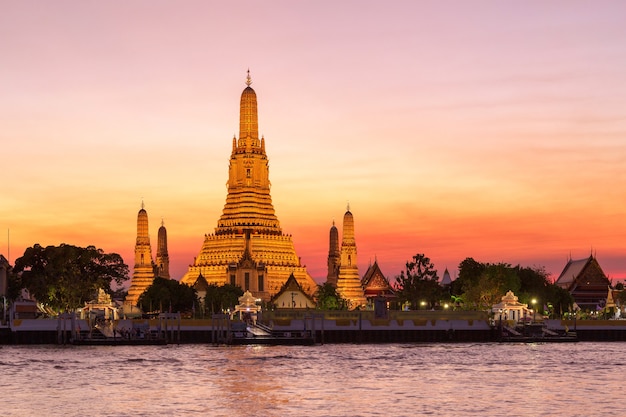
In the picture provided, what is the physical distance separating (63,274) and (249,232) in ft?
178

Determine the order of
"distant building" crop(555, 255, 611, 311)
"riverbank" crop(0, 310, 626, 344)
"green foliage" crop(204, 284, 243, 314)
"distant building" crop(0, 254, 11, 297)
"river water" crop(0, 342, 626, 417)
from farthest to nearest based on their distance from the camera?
"distant building" crop(555, 255, 611, 311) → "green foliage" crop(204, 284, 243, 314) → "distant building" crop(0, 254, 11, 297) → "riverbank" crop(0, 310, 626, 344) → "river water" crop(0, 342, 626, 417)

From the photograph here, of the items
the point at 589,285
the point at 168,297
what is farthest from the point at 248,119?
the point at 589,285

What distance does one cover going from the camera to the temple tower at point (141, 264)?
173000 millimetres

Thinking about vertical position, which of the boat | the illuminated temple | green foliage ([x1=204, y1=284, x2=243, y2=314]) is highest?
the illuminated temple

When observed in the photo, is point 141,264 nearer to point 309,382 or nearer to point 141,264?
point 141,264

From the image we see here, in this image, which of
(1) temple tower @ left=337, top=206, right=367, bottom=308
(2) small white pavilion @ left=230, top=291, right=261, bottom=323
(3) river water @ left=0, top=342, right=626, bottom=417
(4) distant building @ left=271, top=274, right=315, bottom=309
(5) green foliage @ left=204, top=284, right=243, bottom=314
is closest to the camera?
(3) river water @ left=0, top=342, right=626, bottom=417

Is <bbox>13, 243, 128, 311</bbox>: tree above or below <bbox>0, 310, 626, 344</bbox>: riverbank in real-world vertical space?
above

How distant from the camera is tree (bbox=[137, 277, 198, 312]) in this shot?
137625 mm

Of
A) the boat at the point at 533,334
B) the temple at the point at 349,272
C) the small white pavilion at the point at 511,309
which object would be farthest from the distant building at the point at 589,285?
the boat at the point at 533,334

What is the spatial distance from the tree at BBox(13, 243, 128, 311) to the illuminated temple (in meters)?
40.2

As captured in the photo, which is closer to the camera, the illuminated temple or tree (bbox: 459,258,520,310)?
tree (bbox: 459,258,520,310)

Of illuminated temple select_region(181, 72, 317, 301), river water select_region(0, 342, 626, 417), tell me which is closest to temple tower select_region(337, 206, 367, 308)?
illuminated temple select_region(181, 72, 317, 301)

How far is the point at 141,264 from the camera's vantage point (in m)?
175

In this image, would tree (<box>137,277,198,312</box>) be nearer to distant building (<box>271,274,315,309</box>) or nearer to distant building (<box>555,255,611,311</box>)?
distant building (<box>271,274,315,309</box>)
